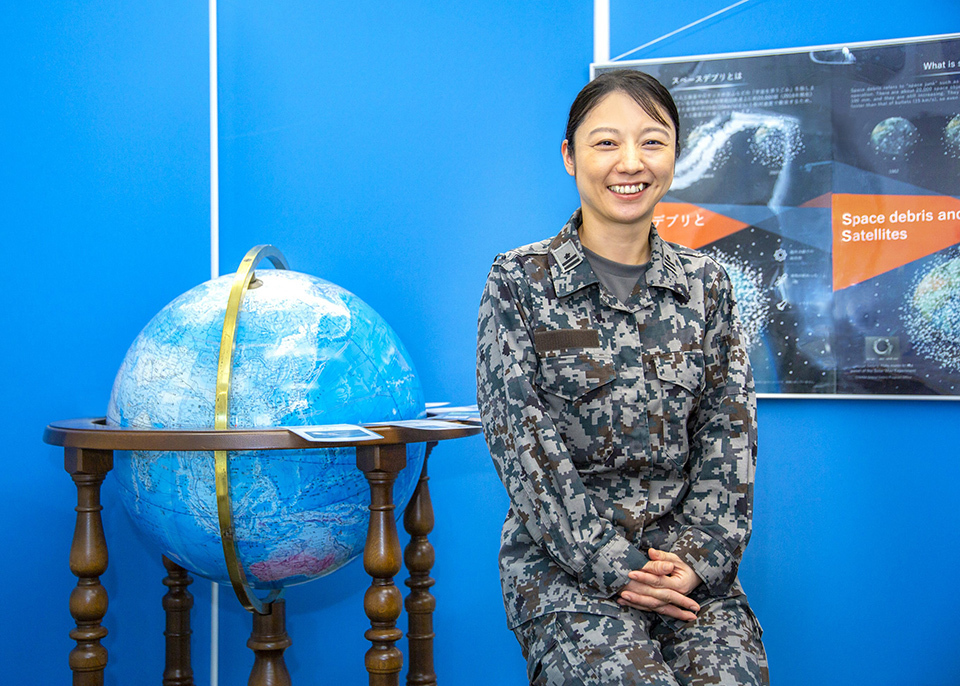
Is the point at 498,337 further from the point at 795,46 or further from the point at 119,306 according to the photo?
the point at 795,46

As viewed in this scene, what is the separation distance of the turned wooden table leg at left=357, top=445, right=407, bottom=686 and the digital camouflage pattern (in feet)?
0.84

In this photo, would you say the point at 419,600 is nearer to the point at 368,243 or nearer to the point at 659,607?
the point at 659,607

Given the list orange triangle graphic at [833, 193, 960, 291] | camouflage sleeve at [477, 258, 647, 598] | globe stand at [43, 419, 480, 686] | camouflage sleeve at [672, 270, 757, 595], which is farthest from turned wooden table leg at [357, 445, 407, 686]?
orange triangle graphic at [833, 193, 960, 291]

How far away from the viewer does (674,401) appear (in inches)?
55.7

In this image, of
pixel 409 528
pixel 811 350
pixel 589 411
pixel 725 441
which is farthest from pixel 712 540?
pixel 811 350

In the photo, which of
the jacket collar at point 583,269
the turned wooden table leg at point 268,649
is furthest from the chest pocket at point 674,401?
Result: the turned wooden table leg at point 268,649

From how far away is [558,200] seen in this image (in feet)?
7.80

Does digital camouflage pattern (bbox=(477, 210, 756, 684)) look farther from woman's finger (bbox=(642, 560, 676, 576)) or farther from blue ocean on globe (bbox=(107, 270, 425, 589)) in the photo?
blue ocean on globe (bbox=(107, 270, 425, 589))

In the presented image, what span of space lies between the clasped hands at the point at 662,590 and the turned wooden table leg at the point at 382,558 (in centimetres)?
51

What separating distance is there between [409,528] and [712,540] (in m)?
0.89

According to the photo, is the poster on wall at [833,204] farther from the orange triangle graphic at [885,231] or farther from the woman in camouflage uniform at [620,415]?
the woman in camouflage uniform at [620,415]

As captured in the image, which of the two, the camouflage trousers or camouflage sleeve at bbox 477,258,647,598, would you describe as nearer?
the camouflage trousers

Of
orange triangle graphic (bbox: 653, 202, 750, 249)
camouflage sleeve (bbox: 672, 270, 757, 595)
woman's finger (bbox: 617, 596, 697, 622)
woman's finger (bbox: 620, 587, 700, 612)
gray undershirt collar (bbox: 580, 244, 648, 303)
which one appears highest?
orange triangle graphic (bbox: 653, 202, 750, 249)

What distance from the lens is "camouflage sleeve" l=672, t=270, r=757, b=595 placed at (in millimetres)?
1323
